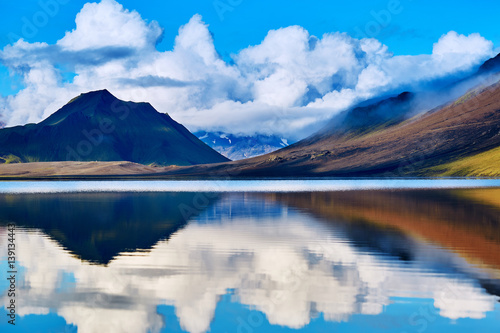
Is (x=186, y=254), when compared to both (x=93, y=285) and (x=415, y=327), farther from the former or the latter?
(x=415, y=327)

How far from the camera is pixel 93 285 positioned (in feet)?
82.5

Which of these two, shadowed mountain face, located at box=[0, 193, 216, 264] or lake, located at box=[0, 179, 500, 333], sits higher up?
shadowed mountain face, located at box=[0, 193, 216, 264]

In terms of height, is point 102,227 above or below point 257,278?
above

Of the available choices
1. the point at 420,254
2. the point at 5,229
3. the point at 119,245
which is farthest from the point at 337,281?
the point at 5,229

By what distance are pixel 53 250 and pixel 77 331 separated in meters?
18.5

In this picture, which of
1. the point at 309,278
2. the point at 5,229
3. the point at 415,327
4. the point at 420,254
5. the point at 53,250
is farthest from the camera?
the point at 5,229

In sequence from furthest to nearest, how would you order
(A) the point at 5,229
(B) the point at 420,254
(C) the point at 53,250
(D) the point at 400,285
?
(A) the point at 5,229, (C) the point at 53,250, (B) the point at 420,254, (D) the point at 400,285

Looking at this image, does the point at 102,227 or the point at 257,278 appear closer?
the point at 257,278

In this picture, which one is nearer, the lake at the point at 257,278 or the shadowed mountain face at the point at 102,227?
the lake at the point at 257,278

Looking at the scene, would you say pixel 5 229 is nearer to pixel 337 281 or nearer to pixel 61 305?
pixel 61 305

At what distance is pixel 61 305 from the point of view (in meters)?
21.8

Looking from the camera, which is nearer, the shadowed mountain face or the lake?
the lake

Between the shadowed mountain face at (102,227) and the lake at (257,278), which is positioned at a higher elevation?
the shadowed mountain face at (102,227)

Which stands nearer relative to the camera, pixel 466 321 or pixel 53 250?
pixel 466 321
